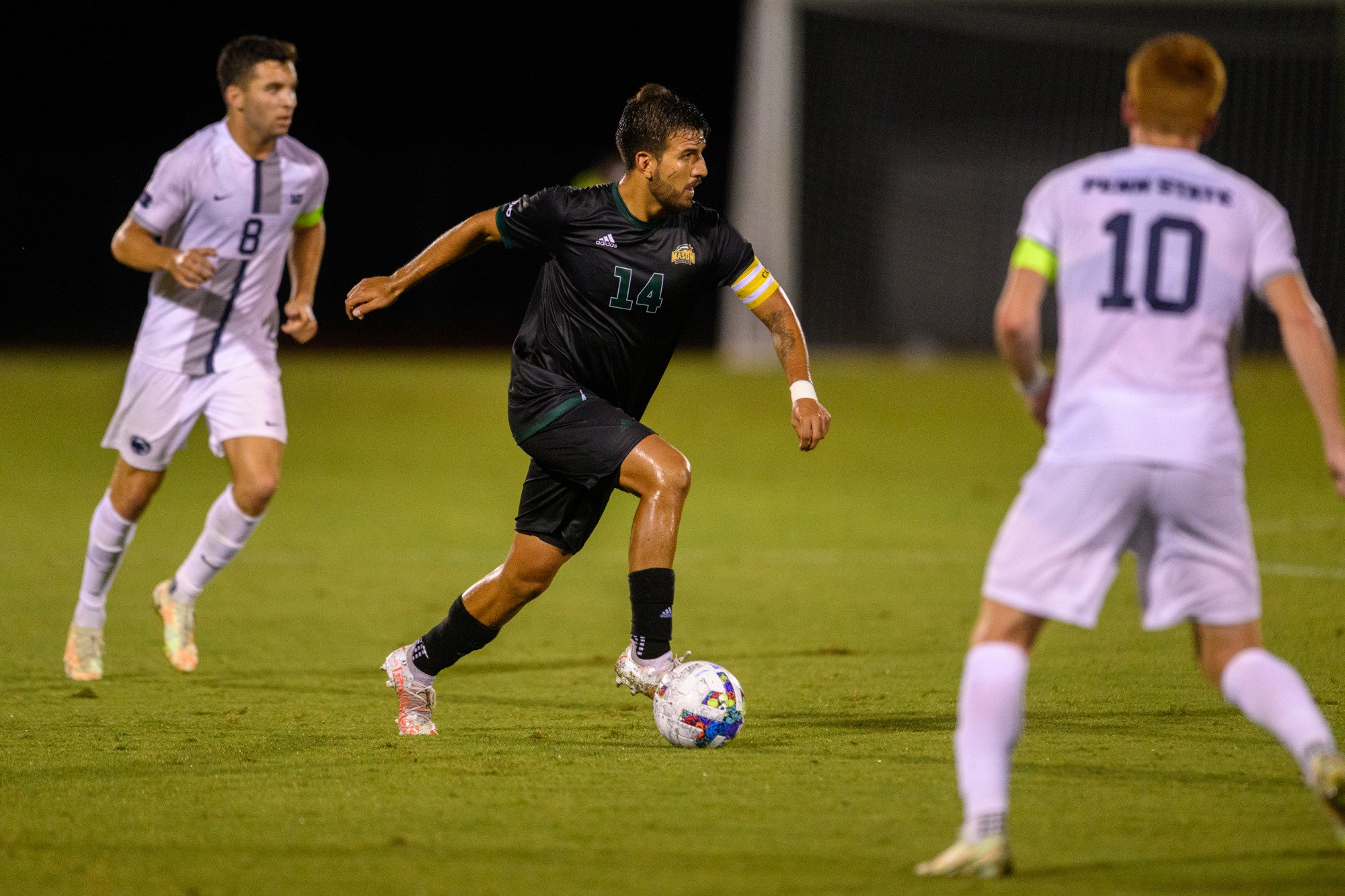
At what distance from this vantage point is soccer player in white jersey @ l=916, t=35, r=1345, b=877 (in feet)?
12.2

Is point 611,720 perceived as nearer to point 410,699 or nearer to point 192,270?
point 410,699

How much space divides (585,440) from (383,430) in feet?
39.5

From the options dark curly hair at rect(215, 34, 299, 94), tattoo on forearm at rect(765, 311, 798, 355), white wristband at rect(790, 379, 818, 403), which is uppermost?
dark curly hair at rect(215, 34, 299, 94)

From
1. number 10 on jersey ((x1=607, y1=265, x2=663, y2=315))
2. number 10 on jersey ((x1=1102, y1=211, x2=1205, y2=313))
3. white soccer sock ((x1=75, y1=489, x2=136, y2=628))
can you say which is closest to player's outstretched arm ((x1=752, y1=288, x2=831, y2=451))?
number 10 on jersey ((x1=607, y1=265, x2=663, y2=315))

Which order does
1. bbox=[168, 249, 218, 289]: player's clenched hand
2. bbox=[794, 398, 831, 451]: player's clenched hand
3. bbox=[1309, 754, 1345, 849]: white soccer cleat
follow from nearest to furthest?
bbox=[1309, 754, 1345, 849]: white soccer cleat, bbox=[794, 398, 831, 451]: player's clenched hand, bbox=[168, 249, 218, 289]: player's clenched hand

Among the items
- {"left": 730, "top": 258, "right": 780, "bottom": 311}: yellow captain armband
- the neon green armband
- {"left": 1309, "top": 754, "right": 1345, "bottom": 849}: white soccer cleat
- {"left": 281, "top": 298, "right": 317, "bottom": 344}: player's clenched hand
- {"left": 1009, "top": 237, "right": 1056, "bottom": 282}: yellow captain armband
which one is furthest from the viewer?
the neon green armband

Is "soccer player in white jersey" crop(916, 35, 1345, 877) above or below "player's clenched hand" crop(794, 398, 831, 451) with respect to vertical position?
above

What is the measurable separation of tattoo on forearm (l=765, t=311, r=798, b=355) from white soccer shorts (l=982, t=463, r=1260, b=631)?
189 cm

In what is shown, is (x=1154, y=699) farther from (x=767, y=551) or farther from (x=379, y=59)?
(x=379, y=59)

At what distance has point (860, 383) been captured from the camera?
19.6 meters

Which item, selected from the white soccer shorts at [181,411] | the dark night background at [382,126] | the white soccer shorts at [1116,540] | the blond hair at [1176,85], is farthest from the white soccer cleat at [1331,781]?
the dark night background at [382,126]

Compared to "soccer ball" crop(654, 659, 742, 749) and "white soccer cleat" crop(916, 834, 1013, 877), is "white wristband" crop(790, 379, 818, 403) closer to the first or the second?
"soccer ball" crop(654, 659, 742, 749)

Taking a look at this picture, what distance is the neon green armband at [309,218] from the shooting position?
714cm

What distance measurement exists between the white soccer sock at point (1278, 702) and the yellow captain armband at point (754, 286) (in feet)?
7.73
